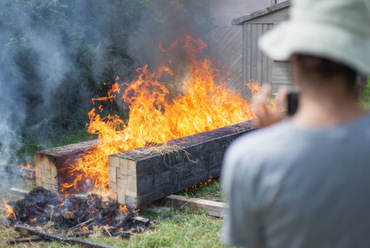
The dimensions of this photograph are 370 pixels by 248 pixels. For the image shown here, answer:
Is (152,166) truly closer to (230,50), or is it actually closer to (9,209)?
(9,209)

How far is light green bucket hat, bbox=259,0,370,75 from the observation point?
1.16 meters

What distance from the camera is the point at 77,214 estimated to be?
5.01 meters

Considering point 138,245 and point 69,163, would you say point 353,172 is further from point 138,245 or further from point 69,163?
point 69,163

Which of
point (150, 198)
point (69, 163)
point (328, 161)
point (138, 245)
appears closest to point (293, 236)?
point (328, 161)

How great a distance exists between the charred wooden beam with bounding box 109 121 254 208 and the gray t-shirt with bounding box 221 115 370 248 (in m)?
3.83

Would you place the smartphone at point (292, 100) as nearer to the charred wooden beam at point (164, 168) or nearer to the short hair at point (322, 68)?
the short hair at point (322, 68)

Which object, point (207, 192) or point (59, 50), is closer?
point (207, 192)

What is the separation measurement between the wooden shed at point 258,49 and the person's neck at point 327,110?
1166 centimetres

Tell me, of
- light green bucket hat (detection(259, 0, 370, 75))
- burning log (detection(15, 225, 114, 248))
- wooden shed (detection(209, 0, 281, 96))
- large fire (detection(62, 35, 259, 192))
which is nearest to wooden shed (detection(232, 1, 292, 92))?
wooden shed (detection(209, 0, 281, 96))

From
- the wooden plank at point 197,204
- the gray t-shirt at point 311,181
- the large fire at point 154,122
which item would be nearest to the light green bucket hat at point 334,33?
→ the gray t-shirt at point 311,181

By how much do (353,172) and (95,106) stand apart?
960 cm

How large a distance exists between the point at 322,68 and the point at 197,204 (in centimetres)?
422

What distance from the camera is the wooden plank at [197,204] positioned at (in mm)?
5059

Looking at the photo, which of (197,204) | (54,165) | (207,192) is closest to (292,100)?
(197,204)
